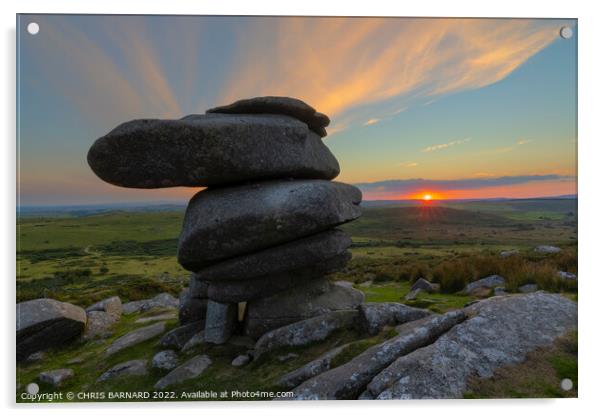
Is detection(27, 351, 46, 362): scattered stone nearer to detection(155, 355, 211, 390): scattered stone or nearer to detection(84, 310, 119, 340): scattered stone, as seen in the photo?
detection(84, 310, 119, 340): scattered stone

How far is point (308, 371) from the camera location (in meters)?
8.38

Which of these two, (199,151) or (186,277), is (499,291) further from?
(186,277)

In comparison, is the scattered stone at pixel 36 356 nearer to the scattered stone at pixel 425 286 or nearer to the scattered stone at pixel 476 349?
the scattered stone at pixel 476 349

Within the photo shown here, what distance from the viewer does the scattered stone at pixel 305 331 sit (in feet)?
32.7

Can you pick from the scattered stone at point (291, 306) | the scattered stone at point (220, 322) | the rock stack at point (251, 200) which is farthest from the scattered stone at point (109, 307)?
the scattered stone at point (291, 306)

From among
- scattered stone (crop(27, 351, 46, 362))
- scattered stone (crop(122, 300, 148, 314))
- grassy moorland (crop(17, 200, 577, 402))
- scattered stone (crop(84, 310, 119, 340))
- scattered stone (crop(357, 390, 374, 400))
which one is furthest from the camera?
scattered stone (crop(122, 300, 148, 314))

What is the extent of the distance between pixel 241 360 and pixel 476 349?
654cm

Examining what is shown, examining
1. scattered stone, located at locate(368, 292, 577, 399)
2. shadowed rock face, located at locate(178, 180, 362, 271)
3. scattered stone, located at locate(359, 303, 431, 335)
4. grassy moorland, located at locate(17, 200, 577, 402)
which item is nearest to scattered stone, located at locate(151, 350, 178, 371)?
grassy moorland, located at locate(17, 200, 577, 402)

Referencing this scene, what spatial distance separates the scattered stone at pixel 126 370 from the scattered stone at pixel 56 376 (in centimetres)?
121

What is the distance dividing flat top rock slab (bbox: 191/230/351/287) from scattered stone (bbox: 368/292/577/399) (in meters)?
4.68

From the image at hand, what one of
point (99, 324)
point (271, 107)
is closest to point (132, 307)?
point (99, 324)

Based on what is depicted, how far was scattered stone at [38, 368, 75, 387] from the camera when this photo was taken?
1013 cm

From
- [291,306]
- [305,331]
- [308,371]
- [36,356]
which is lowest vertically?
[36,356]

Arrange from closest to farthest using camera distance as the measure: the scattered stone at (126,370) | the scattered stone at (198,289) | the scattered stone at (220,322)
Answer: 1. the scattered stone at (126,370)
2. the scattered stone at (220,322)
3. the scattered stone at (198,289)
